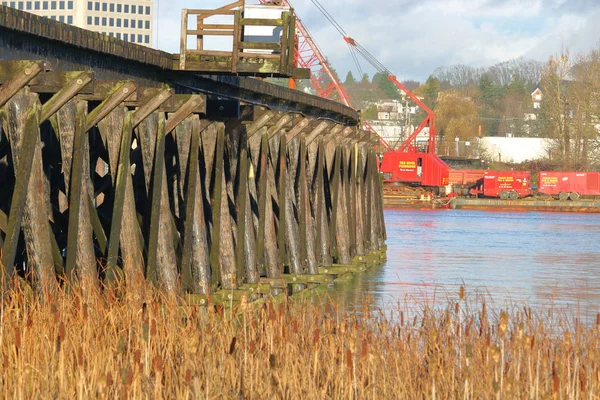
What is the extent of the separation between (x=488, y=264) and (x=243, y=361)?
24.9 metres

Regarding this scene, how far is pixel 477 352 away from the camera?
8375 mm

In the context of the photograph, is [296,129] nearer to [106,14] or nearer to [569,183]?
[569,183]

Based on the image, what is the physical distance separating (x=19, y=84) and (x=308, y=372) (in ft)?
11.0

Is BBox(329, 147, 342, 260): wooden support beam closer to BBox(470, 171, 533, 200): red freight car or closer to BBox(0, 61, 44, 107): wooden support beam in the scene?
BBox(0, 61, 44, 107): wooden support beam

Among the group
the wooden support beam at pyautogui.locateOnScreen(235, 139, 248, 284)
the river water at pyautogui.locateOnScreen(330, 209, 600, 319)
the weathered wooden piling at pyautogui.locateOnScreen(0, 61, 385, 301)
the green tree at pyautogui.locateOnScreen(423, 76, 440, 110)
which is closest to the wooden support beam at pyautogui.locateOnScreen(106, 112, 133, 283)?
the weathered wooden piling at pyautogui.locateOnScreen(0, 61, 385, 301)

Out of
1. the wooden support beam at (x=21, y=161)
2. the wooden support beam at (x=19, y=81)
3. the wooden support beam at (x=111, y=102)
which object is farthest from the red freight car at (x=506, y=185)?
the wooden support beam at (x=19, y=81)

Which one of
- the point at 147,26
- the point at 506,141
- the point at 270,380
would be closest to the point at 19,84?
the point at 270,380

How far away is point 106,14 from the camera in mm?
171750

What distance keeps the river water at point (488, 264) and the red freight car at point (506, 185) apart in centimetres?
789

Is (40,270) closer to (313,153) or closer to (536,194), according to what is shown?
(313,153)

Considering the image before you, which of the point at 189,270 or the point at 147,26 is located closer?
the point at 189,270

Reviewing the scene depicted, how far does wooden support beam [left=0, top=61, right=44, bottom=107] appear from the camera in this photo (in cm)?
884

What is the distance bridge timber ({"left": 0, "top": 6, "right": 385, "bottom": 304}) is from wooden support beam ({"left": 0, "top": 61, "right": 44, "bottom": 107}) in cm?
1

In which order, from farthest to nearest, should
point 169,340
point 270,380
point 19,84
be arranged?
point 19,84 < point 169,340 < point 270,380
